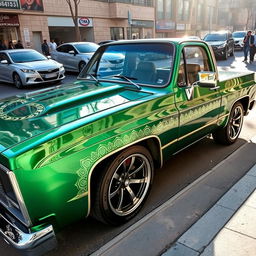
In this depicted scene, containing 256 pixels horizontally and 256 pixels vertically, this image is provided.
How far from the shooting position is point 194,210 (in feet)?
9.64

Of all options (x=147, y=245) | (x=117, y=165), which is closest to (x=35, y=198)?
(x=117, y=165)

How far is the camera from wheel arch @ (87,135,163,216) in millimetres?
2322

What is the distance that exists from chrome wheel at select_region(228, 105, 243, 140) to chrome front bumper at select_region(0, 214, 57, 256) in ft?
11.0

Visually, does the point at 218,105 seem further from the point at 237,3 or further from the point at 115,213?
the point at 237,3

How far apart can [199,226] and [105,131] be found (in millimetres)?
1325

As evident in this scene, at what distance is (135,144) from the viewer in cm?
267

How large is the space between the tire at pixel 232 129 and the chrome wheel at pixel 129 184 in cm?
194

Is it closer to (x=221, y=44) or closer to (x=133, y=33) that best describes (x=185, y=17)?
(x=133, y=33)

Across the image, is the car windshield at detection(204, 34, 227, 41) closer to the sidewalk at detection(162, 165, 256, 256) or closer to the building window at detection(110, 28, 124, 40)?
the building window at detection(110, 28, 124, 40)

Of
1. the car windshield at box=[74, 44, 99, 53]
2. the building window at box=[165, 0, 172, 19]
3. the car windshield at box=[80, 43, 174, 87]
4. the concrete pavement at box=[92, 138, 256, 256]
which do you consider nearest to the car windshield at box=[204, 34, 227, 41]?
the car windshield at box=[74, 44, 99, 53]

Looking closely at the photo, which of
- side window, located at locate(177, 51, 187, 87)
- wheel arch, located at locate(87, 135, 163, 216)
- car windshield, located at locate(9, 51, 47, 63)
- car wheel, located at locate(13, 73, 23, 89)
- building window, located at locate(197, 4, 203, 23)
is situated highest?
building window, located at locate(197, 4, 203, 23)

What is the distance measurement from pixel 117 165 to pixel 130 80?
1.32 metres

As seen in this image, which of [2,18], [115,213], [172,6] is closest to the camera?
[115,213]

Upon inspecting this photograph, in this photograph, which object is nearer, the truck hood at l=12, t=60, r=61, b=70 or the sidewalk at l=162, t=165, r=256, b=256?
the sidewalk at l=162, t=165, r=256, b=256
